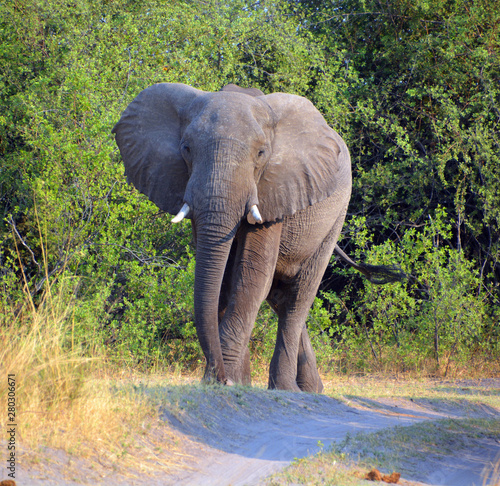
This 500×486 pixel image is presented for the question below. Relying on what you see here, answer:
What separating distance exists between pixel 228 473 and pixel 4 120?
8.51 metres

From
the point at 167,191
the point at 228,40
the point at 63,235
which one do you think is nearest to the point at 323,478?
the point at 167,191

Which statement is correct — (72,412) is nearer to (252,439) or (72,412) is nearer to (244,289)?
(252,439)

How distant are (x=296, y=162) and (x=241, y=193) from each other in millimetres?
1043

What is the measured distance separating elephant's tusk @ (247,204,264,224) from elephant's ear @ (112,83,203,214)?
0.86 meters

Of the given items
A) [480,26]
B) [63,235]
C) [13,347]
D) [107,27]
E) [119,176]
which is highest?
[480,26]

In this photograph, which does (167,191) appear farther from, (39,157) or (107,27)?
(107,27)

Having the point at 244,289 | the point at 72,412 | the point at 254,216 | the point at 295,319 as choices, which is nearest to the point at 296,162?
the point at 254,216

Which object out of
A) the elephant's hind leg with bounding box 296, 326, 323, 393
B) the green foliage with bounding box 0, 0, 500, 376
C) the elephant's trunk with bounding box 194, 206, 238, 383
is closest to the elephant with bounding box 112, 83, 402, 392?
the elephant's trunk with bounding box 194, 206, 238, 383

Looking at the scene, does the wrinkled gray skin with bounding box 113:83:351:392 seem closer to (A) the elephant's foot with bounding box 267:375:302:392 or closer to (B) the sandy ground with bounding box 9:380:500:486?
(A) the elephant's foot with bounding box 267:375:302:392

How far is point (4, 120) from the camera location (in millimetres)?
11031

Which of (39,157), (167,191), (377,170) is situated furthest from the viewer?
(377,170)

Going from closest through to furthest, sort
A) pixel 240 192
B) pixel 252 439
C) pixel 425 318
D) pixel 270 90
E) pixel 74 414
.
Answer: pixel 74 414
pixel 252 439
pixel 240 192
pixel 425 318
pixel 270 90

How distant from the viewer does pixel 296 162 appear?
712 cm

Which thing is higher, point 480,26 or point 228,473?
point 480,26
